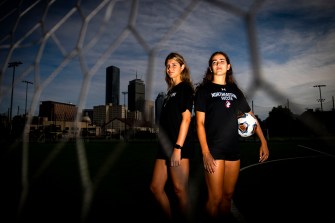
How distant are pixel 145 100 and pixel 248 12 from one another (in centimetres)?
86

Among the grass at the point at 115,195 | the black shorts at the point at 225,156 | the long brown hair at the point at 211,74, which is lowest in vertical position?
the grass at the point at 115,195

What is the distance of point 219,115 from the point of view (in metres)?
2.06

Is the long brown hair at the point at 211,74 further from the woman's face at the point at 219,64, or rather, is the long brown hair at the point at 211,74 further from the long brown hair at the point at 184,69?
the long brown hair at the point at 184,69

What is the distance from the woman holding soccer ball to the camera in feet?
6.34

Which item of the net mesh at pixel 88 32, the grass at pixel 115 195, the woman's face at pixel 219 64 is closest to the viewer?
the net mesh at pixel 88 32

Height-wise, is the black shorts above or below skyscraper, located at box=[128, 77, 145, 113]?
below

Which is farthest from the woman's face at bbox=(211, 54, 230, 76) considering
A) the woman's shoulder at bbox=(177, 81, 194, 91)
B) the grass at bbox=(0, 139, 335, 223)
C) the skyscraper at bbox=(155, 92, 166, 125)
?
the grass at bbox=(0, 139, 335, 223)

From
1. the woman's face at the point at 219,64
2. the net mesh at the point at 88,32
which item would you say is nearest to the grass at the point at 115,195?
the net mesh at the point at 88,32

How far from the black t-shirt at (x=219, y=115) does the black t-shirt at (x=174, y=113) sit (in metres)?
0.09

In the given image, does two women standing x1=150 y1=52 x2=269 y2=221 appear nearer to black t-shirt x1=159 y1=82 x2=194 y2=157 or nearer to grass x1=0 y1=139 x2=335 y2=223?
black t-shirt x1=159 y1=82 x2=194 y2=157

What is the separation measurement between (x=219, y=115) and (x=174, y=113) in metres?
0.39

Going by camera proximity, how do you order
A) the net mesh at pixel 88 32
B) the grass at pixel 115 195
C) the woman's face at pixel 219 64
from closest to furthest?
→ the net mesh at pixel 88 32
the woman's face at pixel 219 64
the grass at pixel 115 195

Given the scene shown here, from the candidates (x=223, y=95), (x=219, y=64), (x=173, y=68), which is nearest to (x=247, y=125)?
(x=223, y=95)

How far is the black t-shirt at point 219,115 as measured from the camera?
6.59 feet
